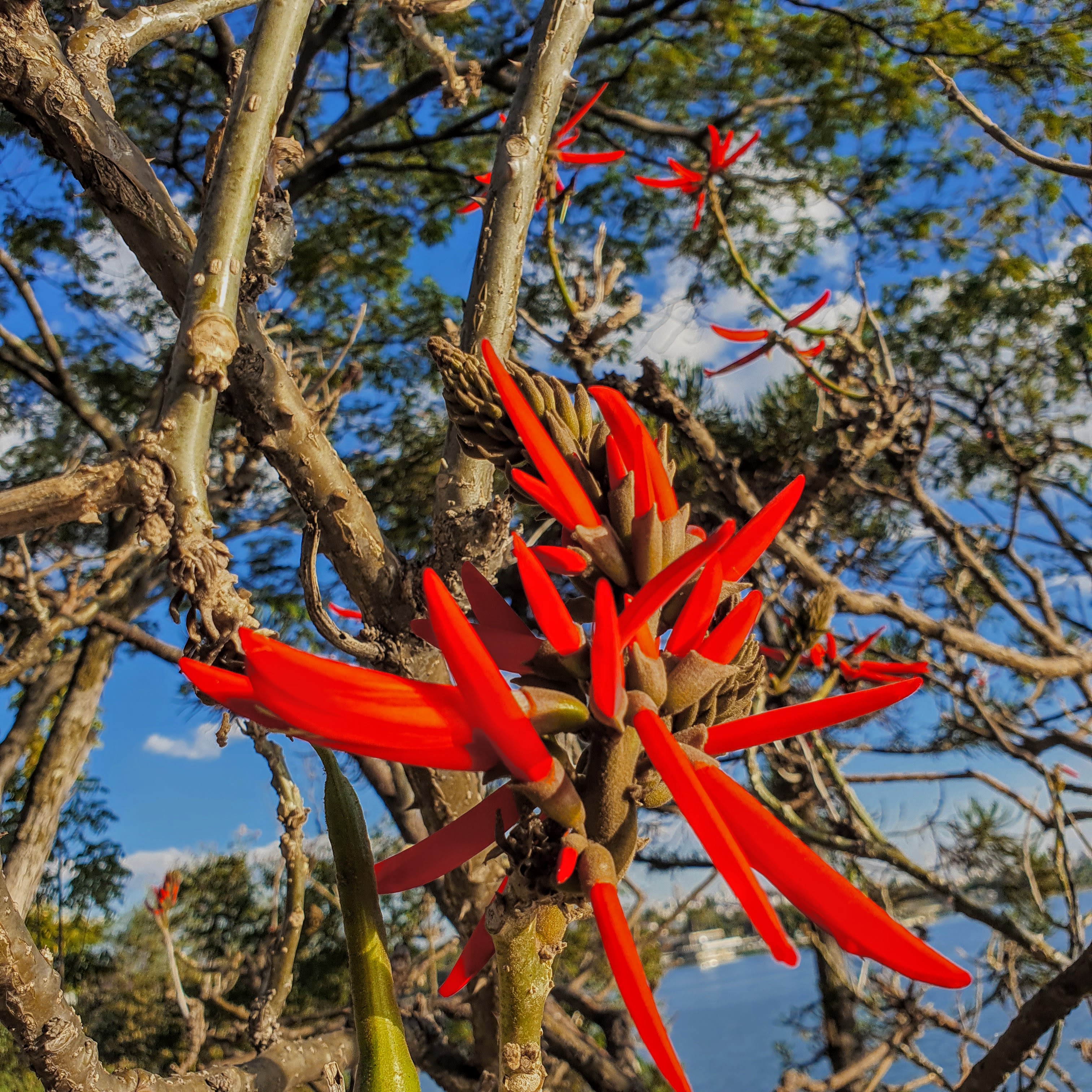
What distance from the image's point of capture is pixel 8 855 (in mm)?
3703

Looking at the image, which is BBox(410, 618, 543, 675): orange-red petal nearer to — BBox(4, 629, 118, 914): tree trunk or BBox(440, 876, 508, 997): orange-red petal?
BBox(440, 876, 508, 997): orange-red petal

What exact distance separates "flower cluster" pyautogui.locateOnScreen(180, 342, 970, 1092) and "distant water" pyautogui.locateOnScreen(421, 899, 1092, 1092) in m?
3.05

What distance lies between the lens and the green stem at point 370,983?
1.42 feet

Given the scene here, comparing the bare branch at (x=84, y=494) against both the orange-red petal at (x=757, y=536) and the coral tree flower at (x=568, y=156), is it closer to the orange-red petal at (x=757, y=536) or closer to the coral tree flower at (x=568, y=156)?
the orange-red petal at (x=757, y=536)

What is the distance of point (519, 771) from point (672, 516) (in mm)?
212

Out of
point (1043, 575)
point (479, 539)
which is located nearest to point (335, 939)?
point (1043, 575)

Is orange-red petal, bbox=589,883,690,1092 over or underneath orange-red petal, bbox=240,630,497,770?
underneath

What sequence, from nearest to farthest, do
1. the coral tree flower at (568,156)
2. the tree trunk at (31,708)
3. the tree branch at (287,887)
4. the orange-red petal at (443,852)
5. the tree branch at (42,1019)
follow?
the orange-red petal at (443,852), the tree branch at (42,1019), the tree branch at (287,887), the coral tree flower at (568,156), the tree trunk at (31,708)

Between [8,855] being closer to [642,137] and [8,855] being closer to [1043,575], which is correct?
[642,137]

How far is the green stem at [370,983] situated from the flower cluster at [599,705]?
2 centimetres

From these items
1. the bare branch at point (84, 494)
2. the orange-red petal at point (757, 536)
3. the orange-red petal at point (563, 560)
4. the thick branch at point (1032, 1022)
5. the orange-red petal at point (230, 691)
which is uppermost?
the bare branch at point (84, 494)

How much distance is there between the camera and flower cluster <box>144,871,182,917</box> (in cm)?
362

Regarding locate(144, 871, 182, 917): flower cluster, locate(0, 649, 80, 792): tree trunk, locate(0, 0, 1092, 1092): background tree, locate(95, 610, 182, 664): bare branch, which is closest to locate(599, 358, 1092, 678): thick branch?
locate(0, 0, 1092, 1092): background tree

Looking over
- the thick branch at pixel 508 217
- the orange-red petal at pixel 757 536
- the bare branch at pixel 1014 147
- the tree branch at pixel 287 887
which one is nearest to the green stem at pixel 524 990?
the orange-red petal at pixel 757 536
